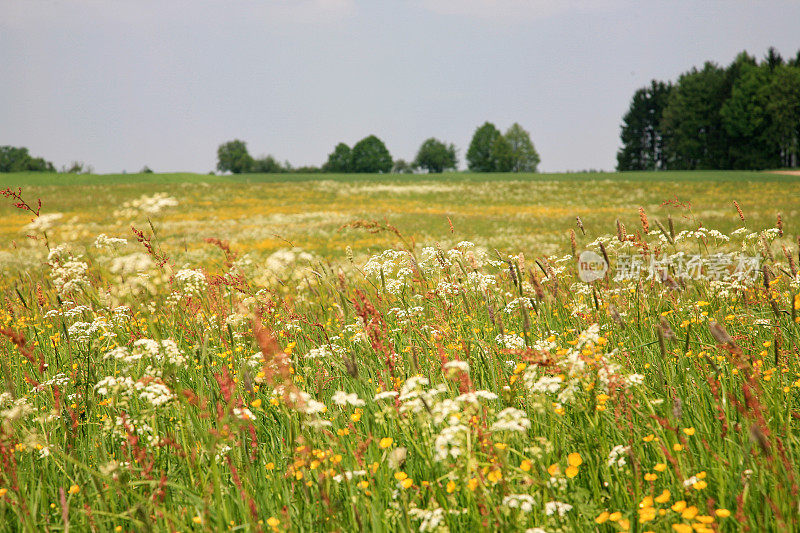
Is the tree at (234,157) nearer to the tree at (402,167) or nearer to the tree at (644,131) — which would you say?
the tree at (402,167)

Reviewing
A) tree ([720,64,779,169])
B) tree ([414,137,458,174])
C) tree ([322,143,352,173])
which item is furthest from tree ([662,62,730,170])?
tree ([322,143,352,173])

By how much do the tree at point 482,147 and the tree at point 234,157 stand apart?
197 feet

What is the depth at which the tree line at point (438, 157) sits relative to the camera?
127 meters

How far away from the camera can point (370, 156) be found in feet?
447

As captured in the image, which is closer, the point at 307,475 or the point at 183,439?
the point at 307,475

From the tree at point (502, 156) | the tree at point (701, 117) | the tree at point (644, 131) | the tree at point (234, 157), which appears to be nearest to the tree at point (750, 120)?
the tree at point (701, 117)

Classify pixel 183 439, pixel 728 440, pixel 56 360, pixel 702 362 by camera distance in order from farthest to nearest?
pixel 56 360 → pixel 702 362 → pixel 183 439 → pixel 728 440

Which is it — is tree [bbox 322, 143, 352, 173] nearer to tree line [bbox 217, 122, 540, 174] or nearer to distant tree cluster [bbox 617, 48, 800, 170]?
tree line [bbox 217, 122, 540, 174]

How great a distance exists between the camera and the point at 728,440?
2.36m

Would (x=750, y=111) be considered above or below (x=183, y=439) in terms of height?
above

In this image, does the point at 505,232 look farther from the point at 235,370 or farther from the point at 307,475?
the point at 307,475

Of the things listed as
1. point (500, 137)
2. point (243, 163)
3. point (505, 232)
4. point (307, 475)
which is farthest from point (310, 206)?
point (243, 163)

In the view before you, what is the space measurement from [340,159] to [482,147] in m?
36.1

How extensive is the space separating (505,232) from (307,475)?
19.3m
